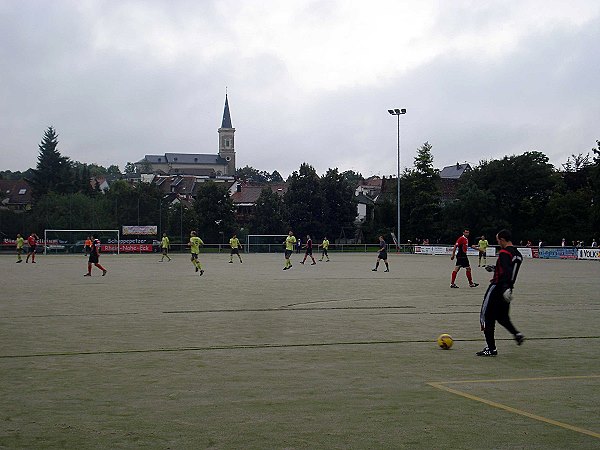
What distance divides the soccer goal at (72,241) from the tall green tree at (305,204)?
81.8ft

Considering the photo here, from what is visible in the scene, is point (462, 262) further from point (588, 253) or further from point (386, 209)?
point (386, 209)

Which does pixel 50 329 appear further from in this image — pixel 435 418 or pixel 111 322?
pixel 435 418

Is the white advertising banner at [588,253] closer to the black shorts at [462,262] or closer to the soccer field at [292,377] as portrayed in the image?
the black shorts at [462,262]

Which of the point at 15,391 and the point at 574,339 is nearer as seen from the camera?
the point at 15,391

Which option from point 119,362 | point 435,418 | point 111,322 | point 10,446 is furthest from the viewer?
point 111,322

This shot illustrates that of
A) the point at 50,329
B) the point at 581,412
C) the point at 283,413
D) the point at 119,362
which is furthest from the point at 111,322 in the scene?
the point at 581,412

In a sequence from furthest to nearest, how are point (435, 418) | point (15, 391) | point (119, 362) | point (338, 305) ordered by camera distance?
1. point (338, 305)
2. point (119, 362)
3. point (15, 391)
4. point (435, 418)

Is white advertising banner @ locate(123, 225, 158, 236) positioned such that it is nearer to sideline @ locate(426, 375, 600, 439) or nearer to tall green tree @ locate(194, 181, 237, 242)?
tall green tree @ locate(194, 181, 237, 242)

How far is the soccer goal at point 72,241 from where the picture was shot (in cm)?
7231

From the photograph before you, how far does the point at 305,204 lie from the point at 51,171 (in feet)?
140

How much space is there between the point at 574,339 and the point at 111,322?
8.85 m

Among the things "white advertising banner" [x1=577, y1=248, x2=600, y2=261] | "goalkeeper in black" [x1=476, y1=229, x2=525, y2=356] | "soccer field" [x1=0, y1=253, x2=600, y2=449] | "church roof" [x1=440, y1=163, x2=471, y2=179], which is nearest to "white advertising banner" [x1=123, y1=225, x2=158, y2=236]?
"white advertising banner" [x1=577, y1=248, x2=600, y2=261]

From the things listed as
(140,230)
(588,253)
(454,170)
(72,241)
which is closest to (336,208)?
(140,230)

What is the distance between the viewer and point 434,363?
1021 cm
